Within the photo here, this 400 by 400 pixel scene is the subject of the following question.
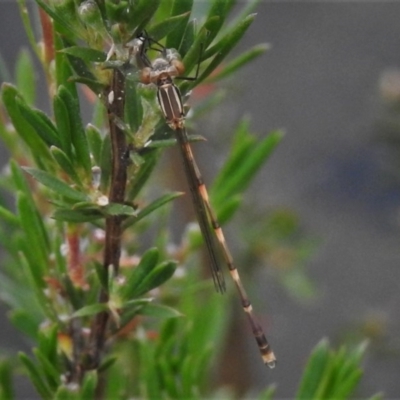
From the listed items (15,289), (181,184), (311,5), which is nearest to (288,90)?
(311,5)

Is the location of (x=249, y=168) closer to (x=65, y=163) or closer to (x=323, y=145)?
(x=65, y=163)

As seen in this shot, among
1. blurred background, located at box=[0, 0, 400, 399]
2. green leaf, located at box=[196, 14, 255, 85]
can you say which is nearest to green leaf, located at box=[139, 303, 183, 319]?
green leaf, located at box=[196, 14, 255, 85]

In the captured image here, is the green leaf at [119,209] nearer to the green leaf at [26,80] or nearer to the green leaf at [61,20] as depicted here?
the green leaf at [61,20]

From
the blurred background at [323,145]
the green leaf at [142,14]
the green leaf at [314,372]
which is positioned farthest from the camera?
the blurred background at [323,145]

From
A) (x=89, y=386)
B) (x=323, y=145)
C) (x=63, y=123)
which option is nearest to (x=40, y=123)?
(x=63, y=123)

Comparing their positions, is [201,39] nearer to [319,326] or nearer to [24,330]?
[24,330]

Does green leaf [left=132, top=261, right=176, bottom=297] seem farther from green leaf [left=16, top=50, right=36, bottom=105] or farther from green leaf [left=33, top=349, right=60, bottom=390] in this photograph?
green leaf [left=16, top=50, right=36, bottom=105]

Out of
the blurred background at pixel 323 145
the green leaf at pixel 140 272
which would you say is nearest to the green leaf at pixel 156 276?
the green leaf at pixel 140 272
